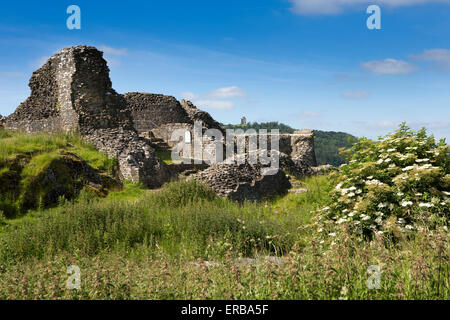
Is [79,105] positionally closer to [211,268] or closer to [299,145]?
[299,145]

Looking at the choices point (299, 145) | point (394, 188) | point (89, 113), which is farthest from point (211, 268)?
point (299, 145)

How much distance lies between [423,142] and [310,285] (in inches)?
191

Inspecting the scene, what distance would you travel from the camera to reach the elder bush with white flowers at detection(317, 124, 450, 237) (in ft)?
20.7

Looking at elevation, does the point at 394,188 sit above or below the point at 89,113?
below

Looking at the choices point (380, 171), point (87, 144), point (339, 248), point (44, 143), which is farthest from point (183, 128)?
point (339, 248)

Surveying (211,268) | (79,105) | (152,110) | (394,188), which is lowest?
(211,268)

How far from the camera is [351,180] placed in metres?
7.68

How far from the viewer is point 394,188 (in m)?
6.62

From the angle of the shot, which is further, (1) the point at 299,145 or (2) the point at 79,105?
(1) the point at 299,145

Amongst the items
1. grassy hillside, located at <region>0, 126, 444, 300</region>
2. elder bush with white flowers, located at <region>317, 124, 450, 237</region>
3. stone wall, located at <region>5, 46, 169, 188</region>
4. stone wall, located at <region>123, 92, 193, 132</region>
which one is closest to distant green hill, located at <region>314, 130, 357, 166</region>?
stone wall, located at <region>123, 92, 193, 132</region>

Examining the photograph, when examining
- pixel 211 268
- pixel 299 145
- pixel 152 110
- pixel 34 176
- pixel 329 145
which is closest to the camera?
pixel 211 268

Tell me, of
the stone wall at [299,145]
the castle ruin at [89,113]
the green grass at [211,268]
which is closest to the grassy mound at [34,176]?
the green grass at [211,268]
